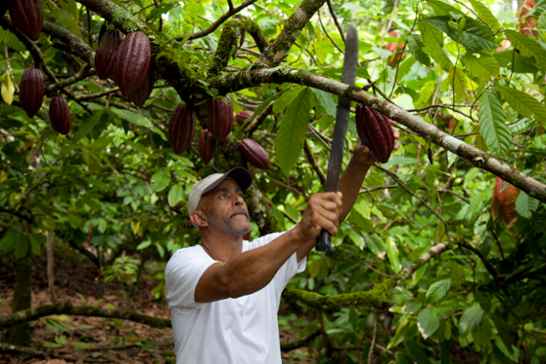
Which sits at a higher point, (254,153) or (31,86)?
(31,86)

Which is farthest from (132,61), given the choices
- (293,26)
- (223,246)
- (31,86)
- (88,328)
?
(88,328)

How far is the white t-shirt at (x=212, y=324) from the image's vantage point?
1702 millimetres

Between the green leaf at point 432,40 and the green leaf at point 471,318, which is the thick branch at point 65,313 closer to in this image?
the green leaf at point 471,318

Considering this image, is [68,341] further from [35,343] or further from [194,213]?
[194,213]

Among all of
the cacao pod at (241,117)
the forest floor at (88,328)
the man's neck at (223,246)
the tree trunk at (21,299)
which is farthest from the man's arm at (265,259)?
the tree trunk at (21,299)

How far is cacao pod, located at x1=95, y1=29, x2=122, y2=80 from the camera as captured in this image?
133 cm

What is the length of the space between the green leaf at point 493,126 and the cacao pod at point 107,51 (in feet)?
2.57

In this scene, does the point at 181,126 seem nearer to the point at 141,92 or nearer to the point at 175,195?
the point at 141,92

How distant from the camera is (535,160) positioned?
206 cm

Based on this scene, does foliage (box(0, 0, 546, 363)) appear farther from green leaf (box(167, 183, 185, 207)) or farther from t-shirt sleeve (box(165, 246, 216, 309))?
t-shirt sleeve (box(165, 246, 216, 309))

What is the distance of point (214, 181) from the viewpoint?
6.40 feet

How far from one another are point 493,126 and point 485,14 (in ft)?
0.97

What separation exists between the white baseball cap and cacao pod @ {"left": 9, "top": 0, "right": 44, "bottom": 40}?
0.81 m

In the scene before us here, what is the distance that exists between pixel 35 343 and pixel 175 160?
7.61ft
